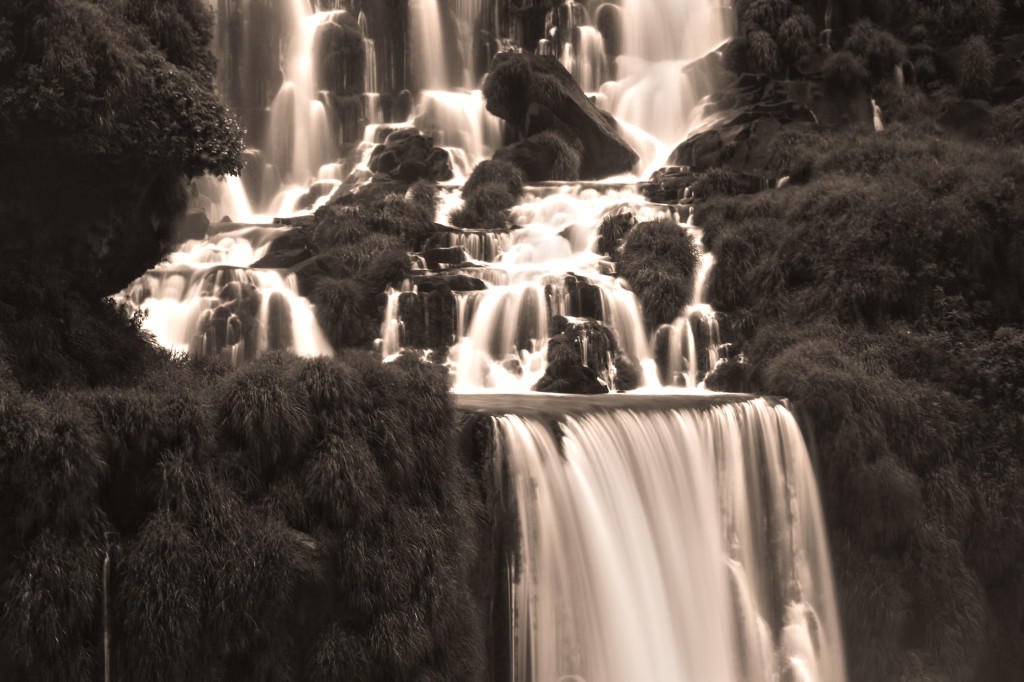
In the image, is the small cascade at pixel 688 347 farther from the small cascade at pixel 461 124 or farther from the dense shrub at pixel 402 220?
the small cascade at pixel 461 124

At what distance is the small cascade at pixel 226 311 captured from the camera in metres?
17.5

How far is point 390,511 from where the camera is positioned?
9562 millimetres

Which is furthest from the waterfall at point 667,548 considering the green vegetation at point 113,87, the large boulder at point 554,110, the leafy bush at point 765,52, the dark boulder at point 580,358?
the leafy bush at point 765,52

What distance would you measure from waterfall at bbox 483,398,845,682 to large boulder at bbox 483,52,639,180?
13.2 m

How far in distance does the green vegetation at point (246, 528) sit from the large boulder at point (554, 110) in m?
16.5

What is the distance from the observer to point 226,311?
17.6 metres

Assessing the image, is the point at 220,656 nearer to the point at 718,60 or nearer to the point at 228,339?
the point at 228,339

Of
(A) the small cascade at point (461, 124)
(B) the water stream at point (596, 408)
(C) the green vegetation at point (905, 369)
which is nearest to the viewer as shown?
(B) the water stream at point (596, 408)

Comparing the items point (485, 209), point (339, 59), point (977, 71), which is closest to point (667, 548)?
point (485, 209)

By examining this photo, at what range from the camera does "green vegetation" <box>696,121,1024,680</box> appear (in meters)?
13.9

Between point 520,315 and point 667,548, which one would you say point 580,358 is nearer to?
point 520,315

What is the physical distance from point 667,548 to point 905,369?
6.48m

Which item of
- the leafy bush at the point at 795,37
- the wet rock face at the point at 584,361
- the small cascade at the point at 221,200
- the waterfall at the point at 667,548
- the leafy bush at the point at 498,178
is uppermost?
the leafy bush at the point at 795,37

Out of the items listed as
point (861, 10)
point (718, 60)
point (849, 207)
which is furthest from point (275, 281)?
point (861, 10)
